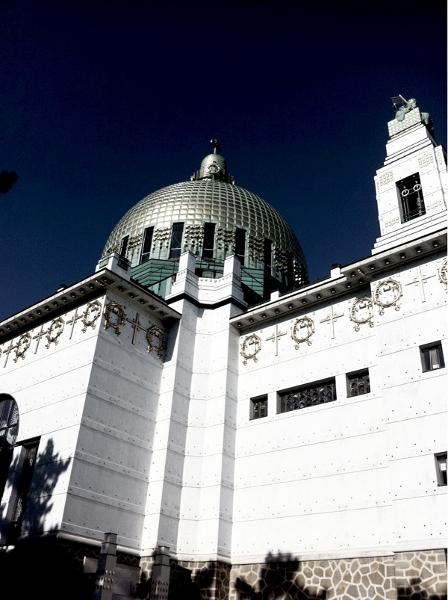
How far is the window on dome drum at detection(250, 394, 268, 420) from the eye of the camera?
834 inches

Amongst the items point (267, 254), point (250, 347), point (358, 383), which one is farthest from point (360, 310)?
point (267, 254)

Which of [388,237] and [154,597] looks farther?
[388,237]

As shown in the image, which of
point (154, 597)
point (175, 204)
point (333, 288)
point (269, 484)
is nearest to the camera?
point (154, 597)

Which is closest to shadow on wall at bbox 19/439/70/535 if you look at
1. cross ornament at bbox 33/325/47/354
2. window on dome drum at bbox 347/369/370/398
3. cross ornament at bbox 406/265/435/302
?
cross ornament at bbox 33/325/47/354

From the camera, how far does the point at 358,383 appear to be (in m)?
19.0

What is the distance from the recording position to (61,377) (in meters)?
20.4

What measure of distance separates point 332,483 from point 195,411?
5999 millimetres

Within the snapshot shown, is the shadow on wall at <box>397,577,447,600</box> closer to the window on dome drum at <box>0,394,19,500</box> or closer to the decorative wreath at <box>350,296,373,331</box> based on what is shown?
the decorative wreath at <box>350,296,373,331</box>

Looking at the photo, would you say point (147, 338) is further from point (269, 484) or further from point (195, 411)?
point (269, 484)

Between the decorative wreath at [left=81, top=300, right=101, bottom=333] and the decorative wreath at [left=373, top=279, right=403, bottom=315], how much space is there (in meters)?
9.77

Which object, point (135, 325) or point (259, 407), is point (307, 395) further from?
point (135, 325)

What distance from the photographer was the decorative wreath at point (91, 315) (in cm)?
2077

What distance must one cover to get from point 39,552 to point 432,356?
12.8 m

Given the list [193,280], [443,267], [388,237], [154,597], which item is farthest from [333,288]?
[154,597]
